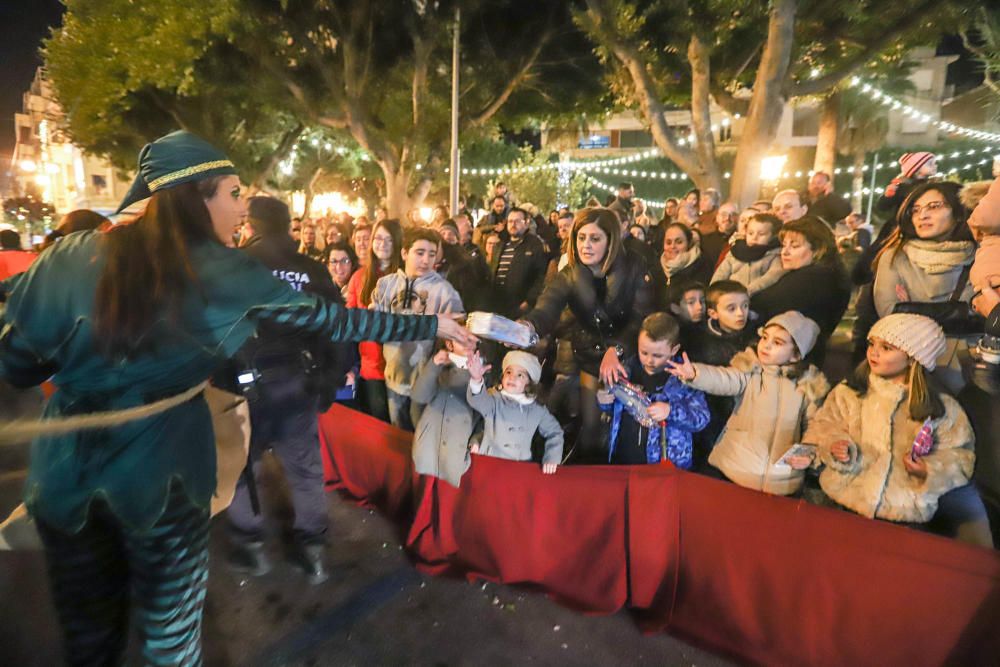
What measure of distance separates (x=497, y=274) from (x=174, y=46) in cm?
966

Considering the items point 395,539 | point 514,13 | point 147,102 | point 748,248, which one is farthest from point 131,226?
point 147,102

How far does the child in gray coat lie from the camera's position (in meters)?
3.32

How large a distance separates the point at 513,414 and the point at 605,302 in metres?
1.03

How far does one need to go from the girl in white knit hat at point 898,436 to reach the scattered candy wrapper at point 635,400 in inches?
31.2

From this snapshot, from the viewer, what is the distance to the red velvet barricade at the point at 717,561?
2.25 metres

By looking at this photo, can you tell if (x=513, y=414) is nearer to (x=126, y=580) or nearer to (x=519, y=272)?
(x=126, y=580)

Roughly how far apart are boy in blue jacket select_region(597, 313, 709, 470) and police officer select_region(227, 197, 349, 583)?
176 cm

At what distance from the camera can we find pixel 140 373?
1.58 meters

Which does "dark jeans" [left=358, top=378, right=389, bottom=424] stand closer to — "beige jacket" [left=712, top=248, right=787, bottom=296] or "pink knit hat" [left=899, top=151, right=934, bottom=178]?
"beige jacket" [left=712, top=248, right=787, bottom=296]

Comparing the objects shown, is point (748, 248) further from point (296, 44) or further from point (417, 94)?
point (296, 44)

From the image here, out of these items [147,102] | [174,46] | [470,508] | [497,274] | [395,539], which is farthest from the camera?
[147,102]

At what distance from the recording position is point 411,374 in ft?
14.3

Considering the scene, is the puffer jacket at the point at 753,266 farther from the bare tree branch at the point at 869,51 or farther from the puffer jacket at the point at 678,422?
the bare tree branch at the point at 869,51

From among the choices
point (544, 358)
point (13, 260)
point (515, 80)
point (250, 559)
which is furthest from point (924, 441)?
point (515, 80)
